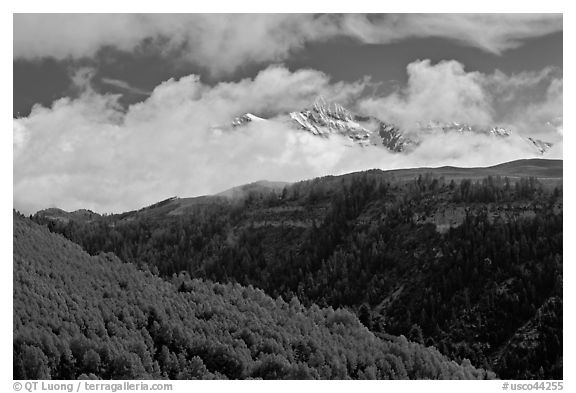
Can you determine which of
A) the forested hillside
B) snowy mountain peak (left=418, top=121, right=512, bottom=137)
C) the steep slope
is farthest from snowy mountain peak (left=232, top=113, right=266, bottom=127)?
the forested hillside

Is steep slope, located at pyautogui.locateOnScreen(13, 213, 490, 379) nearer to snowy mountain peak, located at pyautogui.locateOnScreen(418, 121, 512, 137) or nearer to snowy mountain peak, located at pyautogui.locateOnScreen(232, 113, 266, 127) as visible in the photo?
snowy mountain peak, located at pyautogui.locateOnScreen(232, 113, 266, 127)

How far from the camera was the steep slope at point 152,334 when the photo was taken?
31.2m

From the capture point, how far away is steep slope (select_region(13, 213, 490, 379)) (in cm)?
3120

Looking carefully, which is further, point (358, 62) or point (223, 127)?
point (223, 127)

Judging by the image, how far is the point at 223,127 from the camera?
51406 mm

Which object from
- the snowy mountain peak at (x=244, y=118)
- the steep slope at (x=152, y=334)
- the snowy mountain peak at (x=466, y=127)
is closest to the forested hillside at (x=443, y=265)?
the snowy mountain peak at (x=466, y=127)

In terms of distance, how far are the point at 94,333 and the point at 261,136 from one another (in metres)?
61.3

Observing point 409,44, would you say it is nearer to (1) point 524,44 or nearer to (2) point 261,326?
(1) point 524,44

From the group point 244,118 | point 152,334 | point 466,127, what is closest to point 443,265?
point 466,127

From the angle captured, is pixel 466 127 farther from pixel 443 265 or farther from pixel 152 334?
pixel 152 334

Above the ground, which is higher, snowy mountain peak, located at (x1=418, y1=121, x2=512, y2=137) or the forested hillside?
Result: snowy mountain peak, located at (x1=418, y1=121, x2=512, y2=137)

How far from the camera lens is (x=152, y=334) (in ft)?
118

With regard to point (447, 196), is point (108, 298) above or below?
below
